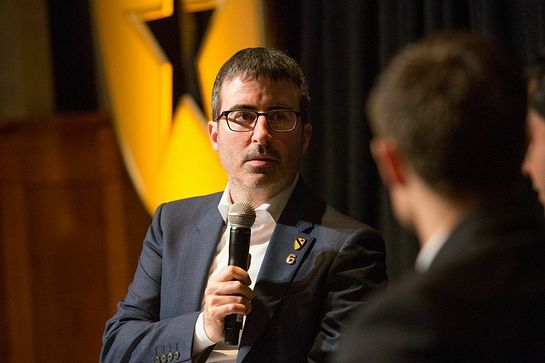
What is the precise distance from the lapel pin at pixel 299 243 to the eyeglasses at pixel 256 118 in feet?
0.93

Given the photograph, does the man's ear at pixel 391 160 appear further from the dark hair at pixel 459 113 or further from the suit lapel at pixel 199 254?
the suit lapel at pixel 199 254

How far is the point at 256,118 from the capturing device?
6.40ft

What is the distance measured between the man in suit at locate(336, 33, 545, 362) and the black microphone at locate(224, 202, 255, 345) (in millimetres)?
698

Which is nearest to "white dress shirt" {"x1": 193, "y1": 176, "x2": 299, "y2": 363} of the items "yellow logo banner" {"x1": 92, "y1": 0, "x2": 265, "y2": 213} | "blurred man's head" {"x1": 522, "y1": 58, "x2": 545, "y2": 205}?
"blurred man's head" {"x1": 522, "y1": 58, "x2": 545, "y2": 205}

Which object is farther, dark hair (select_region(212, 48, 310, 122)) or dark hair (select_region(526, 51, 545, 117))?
dark hair (select_region(212, 48, 310, 122))

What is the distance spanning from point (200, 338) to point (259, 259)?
0.84 ft

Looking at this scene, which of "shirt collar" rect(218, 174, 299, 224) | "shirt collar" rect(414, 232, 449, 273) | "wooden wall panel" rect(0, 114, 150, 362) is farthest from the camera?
"wooden wall panel" rect(0, 114, 150, 362)

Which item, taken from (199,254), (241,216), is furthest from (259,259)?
(241,216)

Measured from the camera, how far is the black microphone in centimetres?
168

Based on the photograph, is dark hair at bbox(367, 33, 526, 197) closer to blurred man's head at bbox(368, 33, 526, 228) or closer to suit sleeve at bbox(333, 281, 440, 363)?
blurred man's head at bbox(368, 33, 526, 228)

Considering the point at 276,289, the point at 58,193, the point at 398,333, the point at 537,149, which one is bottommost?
the point at 58,193

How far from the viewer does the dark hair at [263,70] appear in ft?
6.44

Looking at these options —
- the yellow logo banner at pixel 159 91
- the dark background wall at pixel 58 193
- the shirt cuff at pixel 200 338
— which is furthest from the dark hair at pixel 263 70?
the dark background wall at pixel 58 193

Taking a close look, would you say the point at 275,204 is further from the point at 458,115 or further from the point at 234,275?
the point at 458,115
